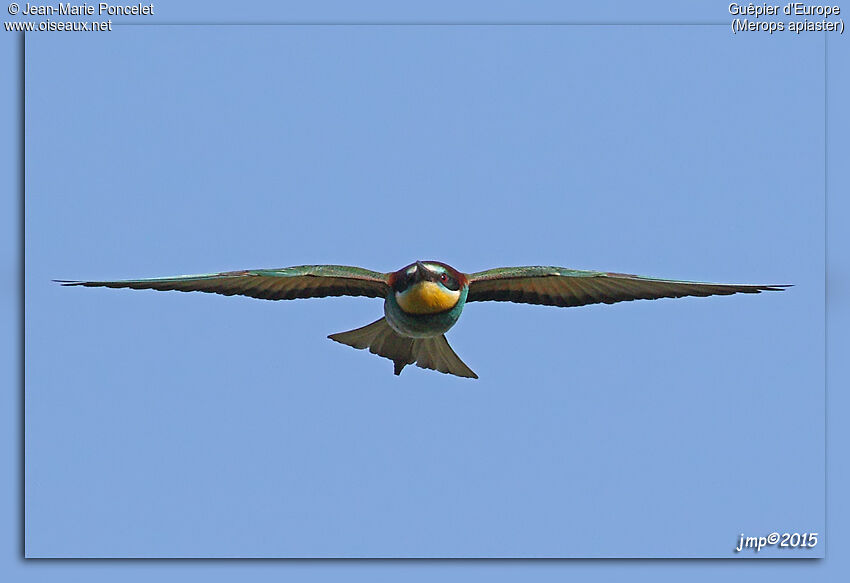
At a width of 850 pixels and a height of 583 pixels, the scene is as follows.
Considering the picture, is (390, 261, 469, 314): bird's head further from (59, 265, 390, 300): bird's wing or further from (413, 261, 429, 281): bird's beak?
(59, 265, 390, 300): bird's wing

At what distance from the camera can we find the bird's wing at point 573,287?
7960 mm

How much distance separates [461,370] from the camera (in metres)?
8.94

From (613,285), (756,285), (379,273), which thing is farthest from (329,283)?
(756,285)

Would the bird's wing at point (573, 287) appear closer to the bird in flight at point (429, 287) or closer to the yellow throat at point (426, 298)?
the bird in flight at point (429, 287)

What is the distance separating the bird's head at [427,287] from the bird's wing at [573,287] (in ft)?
0.76

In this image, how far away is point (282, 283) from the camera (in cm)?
834

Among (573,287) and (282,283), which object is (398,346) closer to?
(282,283)

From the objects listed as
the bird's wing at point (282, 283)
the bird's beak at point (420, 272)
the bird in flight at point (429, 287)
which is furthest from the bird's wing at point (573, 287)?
the bird's wing at point (282, 283)

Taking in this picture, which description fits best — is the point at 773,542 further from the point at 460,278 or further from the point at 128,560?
the point at 128,560

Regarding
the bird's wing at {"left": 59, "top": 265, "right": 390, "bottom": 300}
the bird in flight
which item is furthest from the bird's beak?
the bird's wing at {"left": 59, "top": 265, "right": 390, "bottom": 300}

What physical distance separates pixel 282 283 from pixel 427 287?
3.32 feet

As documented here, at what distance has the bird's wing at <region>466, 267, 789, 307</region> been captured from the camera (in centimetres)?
796

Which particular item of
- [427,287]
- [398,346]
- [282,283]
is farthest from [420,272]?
[398,346]

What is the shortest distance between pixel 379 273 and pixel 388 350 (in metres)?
0.78
